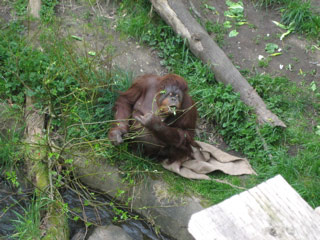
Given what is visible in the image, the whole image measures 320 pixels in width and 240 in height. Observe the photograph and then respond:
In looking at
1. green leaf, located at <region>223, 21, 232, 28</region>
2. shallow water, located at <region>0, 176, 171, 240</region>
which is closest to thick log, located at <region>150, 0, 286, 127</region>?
green leaf, located at <region>223, 21, 232, 28</region>

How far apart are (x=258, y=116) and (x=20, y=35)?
2.96 metres

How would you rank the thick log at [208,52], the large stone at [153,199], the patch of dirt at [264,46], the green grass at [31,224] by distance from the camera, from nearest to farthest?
1. the green grass at [31,224]
2. the large stone at [153,199]
3. the thick log at [208,52]
4. the patch of dirt at [264,46]

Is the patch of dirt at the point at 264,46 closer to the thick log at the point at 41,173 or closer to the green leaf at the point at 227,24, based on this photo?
the green leaf at the point at 227,24

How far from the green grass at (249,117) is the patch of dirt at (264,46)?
249mm

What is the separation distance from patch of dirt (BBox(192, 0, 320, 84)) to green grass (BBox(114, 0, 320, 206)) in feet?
0.82

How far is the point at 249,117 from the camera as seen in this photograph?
15.9 feet

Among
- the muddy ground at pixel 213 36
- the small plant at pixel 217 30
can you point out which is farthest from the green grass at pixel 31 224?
the small plant at pixel 217 30

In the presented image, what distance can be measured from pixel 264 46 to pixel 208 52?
3.33 ft

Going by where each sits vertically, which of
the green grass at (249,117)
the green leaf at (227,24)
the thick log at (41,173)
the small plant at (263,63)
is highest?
the green leaf at (227,24)

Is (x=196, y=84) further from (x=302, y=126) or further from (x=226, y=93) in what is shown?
(x=302, y=126)

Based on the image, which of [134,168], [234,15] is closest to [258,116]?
[134,168]

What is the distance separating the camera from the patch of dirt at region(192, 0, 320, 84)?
5.58 m

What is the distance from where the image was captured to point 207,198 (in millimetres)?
4113

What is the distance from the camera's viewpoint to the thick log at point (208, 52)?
4.90 meters
